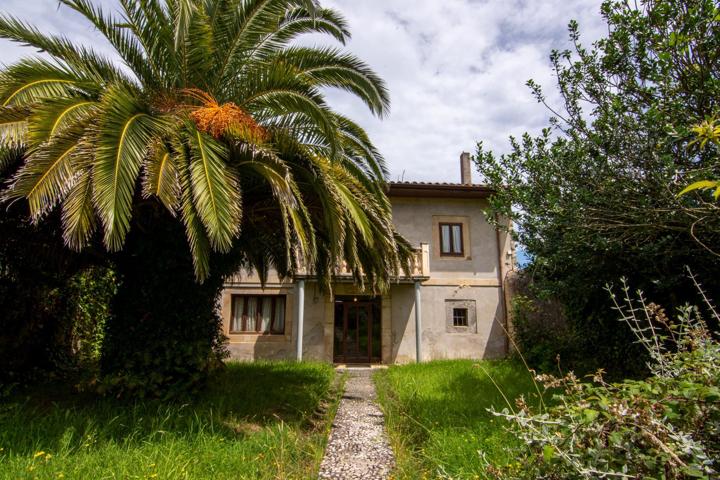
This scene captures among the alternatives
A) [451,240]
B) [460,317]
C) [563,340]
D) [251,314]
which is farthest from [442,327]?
[251,314]

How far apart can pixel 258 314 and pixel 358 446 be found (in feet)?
33.5

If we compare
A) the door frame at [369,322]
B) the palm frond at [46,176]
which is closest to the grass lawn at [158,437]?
the palm frond at [46,176]

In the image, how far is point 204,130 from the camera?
5.41 m

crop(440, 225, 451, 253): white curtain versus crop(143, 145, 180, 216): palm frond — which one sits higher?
crop(440, 225, 451, 253): white curtain

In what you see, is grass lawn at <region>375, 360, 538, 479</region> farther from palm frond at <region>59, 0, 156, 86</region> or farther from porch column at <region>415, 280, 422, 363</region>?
palm frond at <region>59, 0, 156, 86</region>

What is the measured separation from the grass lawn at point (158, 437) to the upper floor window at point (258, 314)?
789 cm

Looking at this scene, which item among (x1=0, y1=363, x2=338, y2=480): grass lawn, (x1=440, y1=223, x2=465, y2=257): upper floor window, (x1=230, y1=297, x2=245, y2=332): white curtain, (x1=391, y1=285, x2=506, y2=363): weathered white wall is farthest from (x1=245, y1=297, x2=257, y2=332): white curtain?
(x1=0, y1=363, x2=338, y2=480): grass lawn

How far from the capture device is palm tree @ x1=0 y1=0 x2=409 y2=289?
4445 mm

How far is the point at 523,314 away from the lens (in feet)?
43.8

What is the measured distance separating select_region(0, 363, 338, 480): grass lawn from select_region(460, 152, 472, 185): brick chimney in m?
13.3

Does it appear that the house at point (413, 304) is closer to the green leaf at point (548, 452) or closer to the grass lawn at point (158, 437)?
the grass lawn at point (158, 437)

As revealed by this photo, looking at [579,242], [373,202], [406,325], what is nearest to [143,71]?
[373,202]

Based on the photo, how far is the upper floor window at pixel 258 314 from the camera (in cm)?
1483

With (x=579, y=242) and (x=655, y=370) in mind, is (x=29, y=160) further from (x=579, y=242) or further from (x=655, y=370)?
(x=579, y=242)
